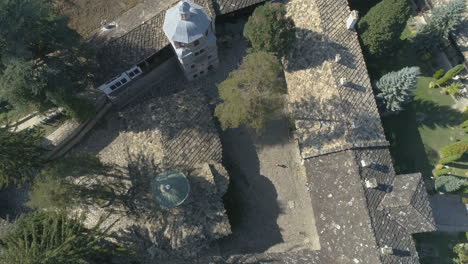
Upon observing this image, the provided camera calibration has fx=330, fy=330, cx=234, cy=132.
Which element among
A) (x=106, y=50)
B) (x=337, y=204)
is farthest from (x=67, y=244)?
(x=337, y=204)

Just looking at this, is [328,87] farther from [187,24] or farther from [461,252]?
[461,252]

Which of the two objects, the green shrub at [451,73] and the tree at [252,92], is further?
the green shrub at [451,73]

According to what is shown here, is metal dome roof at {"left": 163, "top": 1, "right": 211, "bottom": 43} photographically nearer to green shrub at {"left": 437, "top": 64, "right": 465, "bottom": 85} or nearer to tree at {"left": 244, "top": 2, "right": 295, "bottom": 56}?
tree at {"left": 244, "top": 2, "right": 295, "bottom": 56}

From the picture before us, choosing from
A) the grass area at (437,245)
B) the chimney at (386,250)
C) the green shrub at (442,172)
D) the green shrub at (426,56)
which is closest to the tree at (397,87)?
the green shrub at (426,56)

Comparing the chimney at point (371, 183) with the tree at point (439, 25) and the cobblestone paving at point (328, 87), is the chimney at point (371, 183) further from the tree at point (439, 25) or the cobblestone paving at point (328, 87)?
the tree at point (439, 25)

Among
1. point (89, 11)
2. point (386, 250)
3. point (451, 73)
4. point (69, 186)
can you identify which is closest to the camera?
point (386, 250)

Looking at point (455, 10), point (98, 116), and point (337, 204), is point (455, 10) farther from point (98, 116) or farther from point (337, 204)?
point (98, 116)

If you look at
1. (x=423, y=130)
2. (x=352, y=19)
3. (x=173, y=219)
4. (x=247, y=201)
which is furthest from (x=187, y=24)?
(x=423, y=130)
